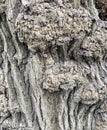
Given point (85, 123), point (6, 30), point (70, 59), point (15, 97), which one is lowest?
point (85, 123)

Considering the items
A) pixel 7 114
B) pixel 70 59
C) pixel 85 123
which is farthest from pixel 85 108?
pixel 7 114

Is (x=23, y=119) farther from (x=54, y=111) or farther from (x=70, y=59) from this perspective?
(x=70, y=59)

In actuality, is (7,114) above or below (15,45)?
below

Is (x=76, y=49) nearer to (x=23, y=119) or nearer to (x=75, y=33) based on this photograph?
(x=75, y=33)

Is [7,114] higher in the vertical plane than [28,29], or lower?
lower

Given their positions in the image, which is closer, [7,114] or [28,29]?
[28,29]

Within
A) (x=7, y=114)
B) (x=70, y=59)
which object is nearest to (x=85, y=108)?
(x=70, y=59)
